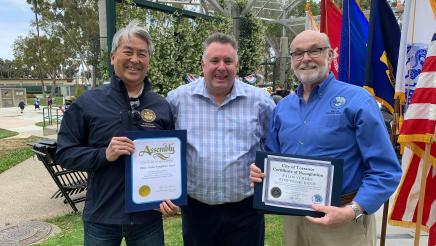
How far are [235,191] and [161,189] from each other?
591 mm

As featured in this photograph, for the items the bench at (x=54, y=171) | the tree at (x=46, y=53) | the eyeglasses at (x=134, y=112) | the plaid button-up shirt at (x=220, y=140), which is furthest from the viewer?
the tree at (x=46, y=53)

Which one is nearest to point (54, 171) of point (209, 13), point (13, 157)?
point (13, 157)

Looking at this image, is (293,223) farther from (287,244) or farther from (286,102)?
(286,102)

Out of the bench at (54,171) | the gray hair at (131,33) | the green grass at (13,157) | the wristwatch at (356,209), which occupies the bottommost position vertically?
the green grass at (13,157)

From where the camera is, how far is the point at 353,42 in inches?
218

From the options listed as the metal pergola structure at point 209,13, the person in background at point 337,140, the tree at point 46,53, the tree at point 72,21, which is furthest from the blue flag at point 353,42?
the tree at point 46,53

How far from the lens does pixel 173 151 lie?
2.50 metres

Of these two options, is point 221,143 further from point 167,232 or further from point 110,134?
point 167,232

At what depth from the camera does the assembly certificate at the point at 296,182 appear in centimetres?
221

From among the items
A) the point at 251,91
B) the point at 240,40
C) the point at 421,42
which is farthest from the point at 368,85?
the point at 240,40

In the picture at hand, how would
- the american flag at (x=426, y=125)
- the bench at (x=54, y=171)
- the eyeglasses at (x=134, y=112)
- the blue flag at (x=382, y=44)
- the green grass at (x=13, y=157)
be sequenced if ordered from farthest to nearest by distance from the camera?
the green grass at (x=13, y=157)
the bench at (x=54, y=171)
the blue flag at (x=382, y=44)
the american flag at (x=426, y=125)
the eyeglasses at (x=134, y=112)

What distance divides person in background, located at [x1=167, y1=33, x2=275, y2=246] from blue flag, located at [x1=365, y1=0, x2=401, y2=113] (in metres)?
2.06

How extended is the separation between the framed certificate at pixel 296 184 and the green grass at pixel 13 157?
873 centimetres

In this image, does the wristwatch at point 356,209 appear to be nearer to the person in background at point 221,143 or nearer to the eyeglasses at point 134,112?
the person in background at point 221,143
